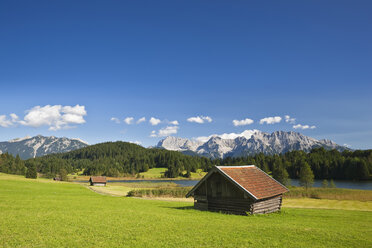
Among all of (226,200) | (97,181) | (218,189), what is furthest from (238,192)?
(97,181)

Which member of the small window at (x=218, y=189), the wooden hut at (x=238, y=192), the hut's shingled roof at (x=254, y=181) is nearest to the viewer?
the wooden hut at (x=238, y=192)

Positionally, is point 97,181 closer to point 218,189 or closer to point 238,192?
point 218,189

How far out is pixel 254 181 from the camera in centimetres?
2539

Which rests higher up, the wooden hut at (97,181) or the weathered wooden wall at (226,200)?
the weathered wooden wall at (226,200)

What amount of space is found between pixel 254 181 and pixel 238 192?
2.60 metres

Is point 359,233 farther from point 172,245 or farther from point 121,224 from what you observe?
point 121,224

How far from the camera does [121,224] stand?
16406 millimetres

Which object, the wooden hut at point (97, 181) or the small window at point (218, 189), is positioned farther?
the wooden hut at point (97, 181)

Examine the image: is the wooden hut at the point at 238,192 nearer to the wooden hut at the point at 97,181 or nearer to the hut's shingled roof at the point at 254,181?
the hut's shingled roof at the point at 254,181

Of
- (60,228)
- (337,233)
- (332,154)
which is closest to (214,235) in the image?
(337,233)

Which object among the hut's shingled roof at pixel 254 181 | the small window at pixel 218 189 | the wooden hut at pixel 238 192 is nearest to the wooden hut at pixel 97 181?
the wooden hut at pixel 238 192

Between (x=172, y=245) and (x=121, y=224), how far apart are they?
6.22 meters

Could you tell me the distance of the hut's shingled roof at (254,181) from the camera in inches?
926

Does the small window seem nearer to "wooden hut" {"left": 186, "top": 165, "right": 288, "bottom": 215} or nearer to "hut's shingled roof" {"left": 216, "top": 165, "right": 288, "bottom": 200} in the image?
"wooden hut" {"left": 186, "top": 165, "right": 288, "bottom": 215}
